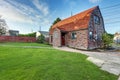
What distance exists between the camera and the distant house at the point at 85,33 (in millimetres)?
16188

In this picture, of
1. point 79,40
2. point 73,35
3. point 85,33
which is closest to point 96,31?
point 85,33

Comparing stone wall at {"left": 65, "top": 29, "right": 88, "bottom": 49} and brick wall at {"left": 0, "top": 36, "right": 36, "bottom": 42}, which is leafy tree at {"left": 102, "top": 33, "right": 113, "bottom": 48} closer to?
stone wall at {"left": 65, "top": 29, "right": 88, "bottom": 49}

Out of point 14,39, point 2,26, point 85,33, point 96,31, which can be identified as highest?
point 2,26

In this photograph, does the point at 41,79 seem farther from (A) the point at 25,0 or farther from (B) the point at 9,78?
(A) the point at 25,0

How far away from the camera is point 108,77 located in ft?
16.7

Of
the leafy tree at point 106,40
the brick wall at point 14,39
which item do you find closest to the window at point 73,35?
the leafy tree at point 106,40

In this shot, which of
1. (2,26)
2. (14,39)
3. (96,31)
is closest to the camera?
(96,31)

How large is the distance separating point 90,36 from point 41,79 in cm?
1347

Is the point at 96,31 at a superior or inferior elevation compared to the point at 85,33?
superior

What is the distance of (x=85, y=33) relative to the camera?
16.0m

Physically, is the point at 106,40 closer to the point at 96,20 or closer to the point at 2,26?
the point at 96,20

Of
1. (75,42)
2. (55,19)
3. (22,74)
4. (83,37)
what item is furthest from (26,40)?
(22,74)

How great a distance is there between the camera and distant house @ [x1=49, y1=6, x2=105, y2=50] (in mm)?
16188

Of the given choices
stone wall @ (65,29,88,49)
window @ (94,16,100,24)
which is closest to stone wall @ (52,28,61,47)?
stone wall @ (65,29,88,49)
